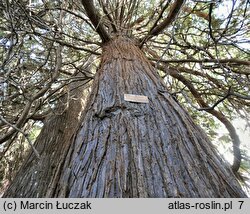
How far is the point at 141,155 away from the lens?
0.95 metres

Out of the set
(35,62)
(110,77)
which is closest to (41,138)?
(35,62)

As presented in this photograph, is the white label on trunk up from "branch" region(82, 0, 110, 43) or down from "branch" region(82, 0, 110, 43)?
down

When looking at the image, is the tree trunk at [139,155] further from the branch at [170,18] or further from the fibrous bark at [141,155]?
the branch at [170,18]

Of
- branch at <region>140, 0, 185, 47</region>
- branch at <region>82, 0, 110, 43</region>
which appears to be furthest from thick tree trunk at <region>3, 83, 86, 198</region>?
branch at <region>140, 0, 185, 47</region>

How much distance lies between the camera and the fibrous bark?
0.83 m

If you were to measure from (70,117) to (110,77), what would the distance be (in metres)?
1.72

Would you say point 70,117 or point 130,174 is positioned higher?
point 70,117

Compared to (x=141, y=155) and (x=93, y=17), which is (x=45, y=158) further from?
(x=141, y=155)

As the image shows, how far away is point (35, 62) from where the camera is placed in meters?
2.80

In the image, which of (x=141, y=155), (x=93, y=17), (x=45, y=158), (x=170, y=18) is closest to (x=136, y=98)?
(x=141, y=155)

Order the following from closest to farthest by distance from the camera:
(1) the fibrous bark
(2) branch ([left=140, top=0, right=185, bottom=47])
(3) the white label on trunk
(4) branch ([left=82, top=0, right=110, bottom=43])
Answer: (1) the fibrous bark
(3) the white label on trunk
(4) branch ([left=82, top=0, right=110, bottom=43])
(2) branch ([left=140, top=0, right=185, bottom=47])

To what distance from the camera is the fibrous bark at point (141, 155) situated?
827 millimetres

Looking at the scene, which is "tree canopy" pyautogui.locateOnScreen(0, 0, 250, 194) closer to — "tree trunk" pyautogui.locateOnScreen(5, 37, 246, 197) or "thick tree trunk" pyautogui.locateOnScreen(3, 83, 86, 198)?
"thick tree trunk" pyautogui.locateOnScreen(3, 83, 86, 198)
